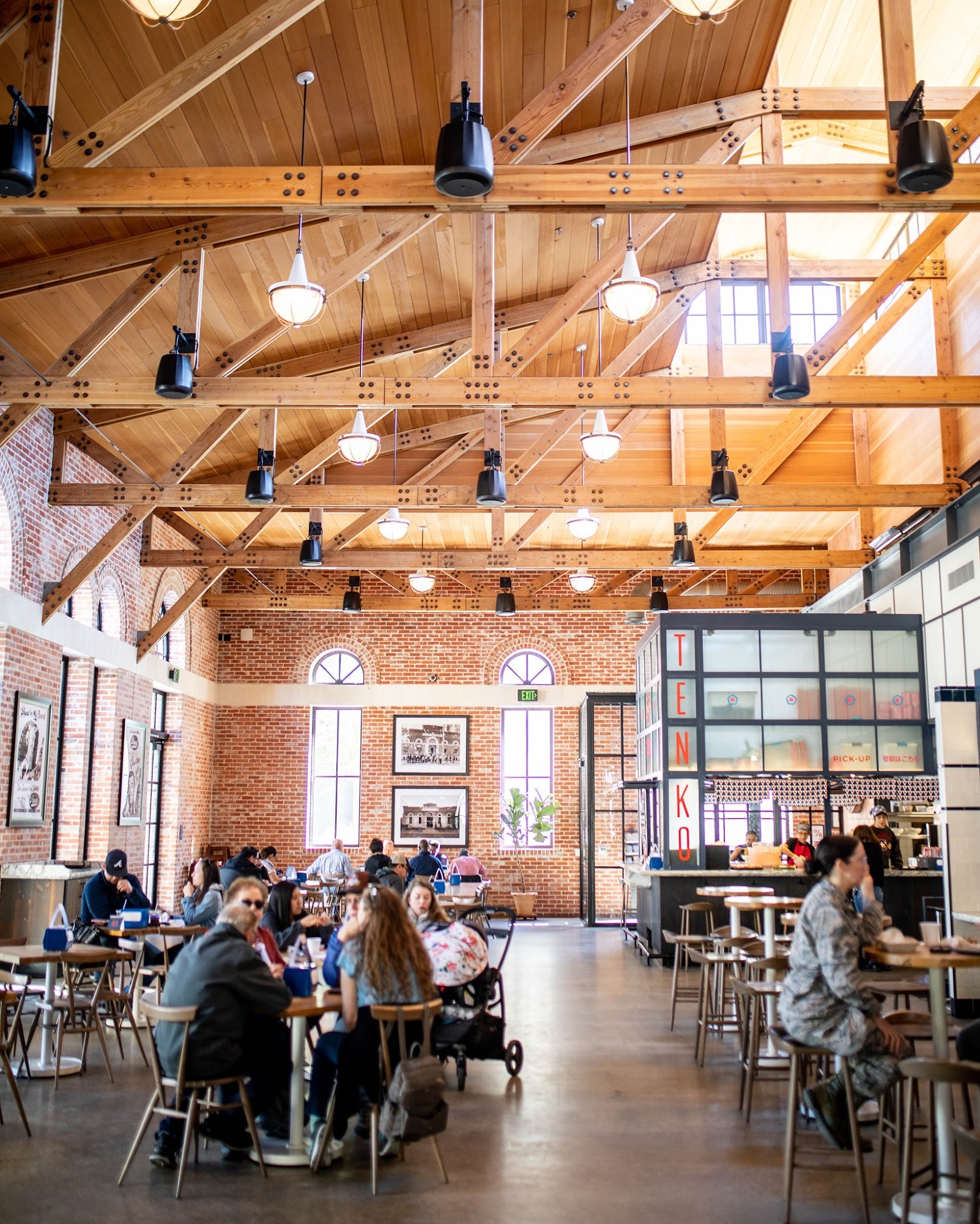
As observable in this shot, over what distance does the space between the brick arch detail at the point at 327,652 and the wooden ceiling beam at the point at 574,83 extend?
41.9ft

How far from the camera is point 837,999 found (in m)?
4.51

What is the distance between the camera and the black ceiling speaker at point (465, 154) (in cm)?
529

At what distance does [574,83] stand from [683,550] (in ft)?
20.9

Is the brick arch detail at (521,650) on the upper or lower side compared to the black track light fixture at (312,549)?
lower

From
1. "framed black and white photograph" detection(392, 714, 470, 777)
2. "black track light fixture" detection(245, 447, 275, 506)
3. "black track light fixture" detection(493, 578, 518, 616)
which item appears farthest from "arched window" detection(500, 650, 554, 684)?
"black track light fixture" detection(245, 447, 275, 506)

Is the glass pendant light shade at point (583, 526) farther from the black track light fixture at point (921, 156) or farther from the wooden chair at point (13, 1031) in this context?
the wooden chair at point (13, 1031)

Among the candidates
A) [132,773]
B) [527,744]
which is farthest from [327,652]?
[132,773]

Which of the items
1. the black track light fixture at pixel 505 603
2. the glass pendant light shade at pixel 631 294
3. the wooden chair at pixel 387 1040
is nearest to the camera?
the wooden chair at pixel 387 1040

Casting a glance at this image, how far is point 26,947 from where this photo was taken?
6672mm

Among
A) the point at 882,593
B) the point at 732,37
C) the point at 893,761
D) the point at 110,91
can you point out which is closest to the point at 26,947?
the point at 110,91

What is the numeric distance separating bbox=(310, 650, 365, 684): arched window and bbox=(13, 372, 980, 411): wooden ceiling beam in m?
11.0

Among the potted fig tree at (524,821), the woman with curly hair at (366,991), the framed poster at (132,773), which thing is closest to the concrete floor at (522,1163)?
the woman with curly hair at (366,991)

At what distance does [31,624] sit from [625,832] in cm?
1001

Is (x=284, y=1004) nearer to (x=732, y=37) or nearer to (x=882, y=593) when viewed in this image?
(x=732, y=37)
